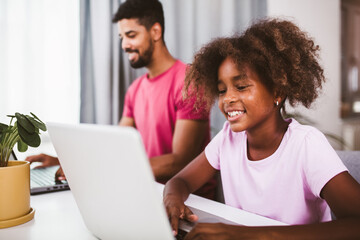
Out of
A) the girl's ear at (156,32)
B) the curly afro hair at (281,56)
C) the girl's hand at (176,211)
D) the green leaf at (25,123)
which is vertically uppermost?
the girl's ear at (156,32)

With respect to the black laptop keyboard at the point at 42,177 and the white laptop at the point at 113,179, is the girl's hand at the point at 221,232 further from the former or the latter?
the black laptop keyboard at the point at 42,177

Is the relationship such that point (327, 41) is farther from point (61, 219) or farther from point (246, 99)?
point (61, 219)

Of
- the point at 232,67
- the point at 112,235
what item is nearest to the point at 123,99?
the point at 232,67

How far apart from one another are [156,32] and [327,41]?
2.01 metres

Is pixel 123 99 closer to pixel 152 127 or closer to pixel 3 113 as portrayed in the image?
pixel 152 127

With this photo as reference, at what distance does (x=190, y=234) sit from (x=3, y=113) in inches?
63.8

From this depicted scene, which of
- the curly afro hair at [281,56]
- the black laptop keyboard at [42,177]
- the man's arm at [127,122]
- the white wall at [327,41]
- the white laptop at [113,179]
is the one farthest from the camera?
the white wall at [327,41]

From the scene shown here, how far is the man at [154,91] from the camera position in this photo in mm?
1620

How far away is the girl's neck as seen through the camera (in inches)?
40.6

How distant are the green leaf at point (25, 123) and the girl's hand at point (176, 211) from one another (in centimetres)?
37

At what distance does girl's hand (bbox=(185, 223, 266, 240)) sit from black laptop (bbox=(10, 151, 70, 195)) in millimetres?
617

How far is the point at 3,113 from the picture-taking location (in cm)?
186

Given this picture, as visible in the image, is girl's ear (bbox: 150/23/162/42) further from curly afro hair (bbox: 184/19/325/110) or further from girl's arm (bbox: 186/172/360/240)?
girl's arm (bbox: 186/172/360/240)

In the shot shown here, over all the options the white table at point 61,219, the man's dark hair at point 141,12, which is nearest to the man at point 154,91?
the man's dark hair at point 141,12
